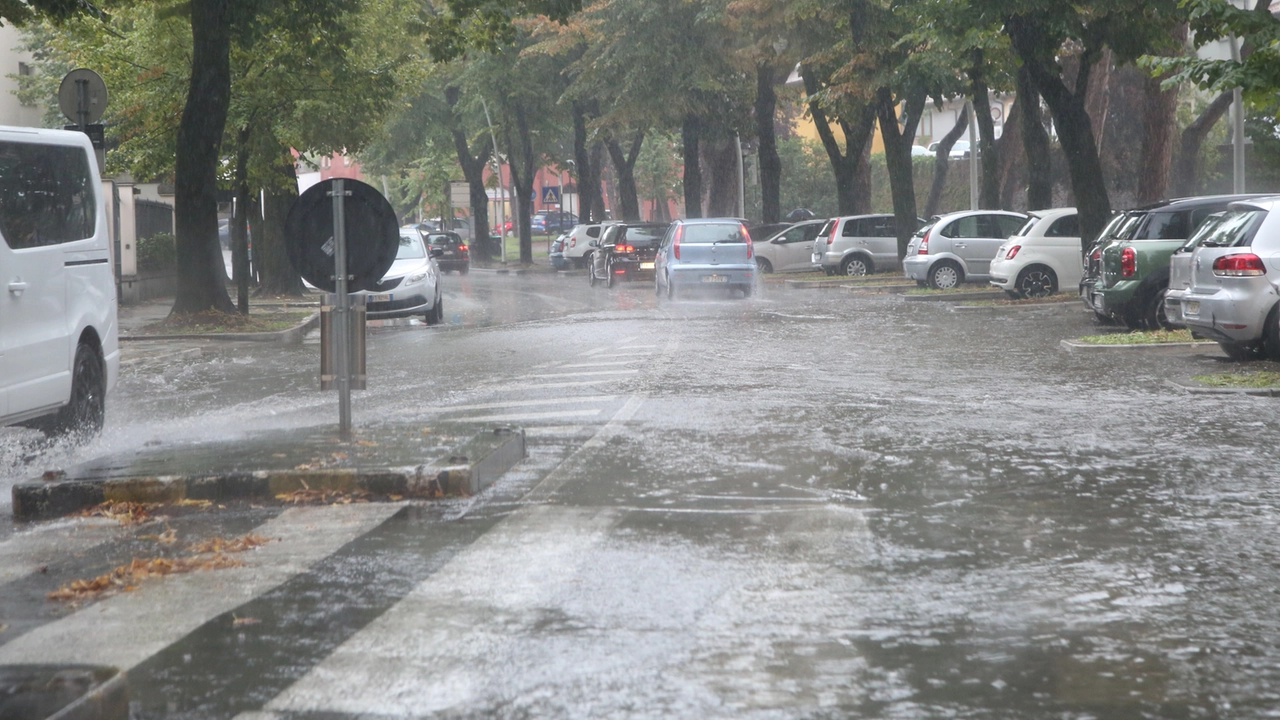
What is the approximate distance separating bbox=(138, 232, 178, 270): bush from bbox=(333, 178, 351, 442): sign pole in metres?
28.0

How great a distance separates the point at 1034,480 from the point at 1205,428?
275 centimetres

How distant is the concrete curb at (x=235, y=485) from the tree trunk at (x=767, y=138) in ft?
107

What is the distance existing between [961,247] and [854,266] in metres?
7.38

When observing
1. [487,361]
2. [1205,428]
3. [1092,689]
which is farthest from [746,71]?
[1092,689]

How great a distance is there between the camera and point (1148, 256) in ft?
62.1

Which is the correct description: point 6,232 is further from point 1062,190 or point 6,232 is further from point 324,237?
point 1062,190

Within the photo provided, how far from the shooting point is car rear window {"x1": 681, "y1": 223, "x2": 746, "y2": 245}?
2931cm

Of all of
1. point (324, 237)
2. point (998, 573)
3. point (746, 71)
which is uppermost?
point (746, 71)

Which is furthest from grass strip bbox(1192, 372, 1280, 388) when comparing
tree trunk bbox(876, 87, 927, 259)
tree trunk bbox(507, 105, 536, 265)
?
tree trunk bbox(507, 105, 536, 265)

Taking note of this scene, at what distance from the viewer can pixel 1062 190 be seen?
129 feet

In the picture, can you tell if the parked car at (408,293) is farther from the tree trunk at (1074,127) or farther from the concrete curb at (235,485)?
the concrete curb at (235,485)

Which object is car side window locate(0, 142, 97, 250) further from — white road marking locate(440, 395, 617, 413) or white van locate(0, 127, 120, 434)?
white road marking locate(440, 395, 617, 413)

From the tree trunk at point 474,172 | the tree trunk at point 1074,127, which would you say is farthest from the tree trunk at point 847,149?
the tree trunk at point 474,172

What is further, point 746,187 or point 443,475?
point 746,187
